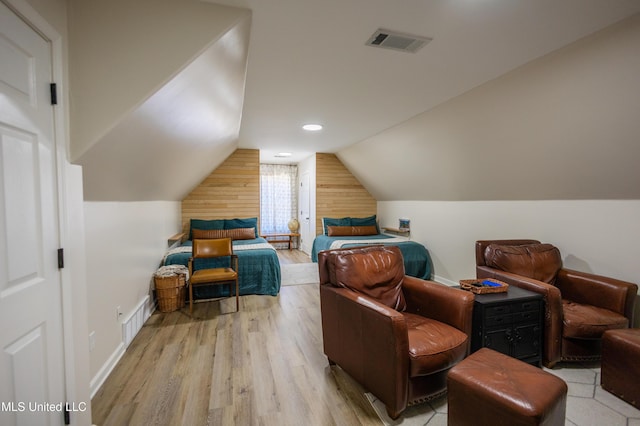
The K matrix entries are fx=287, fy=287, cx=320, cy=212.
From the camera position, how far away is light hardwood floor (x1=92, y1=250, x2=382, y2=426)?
68.7 inches

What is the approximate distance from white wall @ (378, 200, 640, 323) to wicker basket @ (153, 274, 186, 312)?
3.71 meters

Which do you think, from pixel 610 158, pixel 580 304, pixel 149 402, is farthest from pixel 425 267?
pixel 149 402

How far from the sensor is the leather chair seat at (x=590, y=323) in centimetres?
211

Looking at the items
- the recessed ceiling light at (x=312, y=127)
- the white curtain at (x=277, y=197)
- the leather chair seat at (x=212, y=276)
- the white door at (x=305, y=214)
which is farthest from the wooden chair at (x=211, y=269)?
the white curtain at (x=277, y=197)

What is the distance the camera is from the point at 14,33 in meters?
1.12

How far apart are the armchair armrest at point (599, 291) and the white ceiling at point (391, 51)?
186 centimetres

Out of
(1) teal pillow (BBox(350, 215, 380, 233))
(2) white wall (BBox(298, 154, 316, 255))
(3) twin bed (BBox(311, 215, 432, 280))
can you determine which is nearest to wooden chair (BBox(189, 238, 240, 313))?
(3) twin bed (BBox(311, 215, 432, 280))

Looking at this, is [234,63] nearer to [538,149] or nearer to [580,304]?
[538,149]

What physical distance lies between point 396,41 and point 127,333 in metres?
3.17

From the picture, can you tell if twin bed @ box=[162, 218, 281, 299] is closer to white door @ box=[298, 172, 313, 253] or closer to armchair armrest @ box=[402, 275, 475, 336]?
armchair armrest @ box=[402, 275, 475, 336]

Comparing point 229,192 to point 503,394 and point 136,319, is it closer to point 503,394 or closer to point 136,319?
point 136,319

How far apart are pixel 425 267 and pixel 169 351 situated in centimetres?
364

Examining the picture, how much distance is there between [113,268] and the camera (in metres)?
2.28

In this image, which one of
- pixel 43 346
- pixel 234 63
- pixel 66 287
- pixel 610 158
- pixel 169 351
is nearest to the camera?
pixel 43 346
